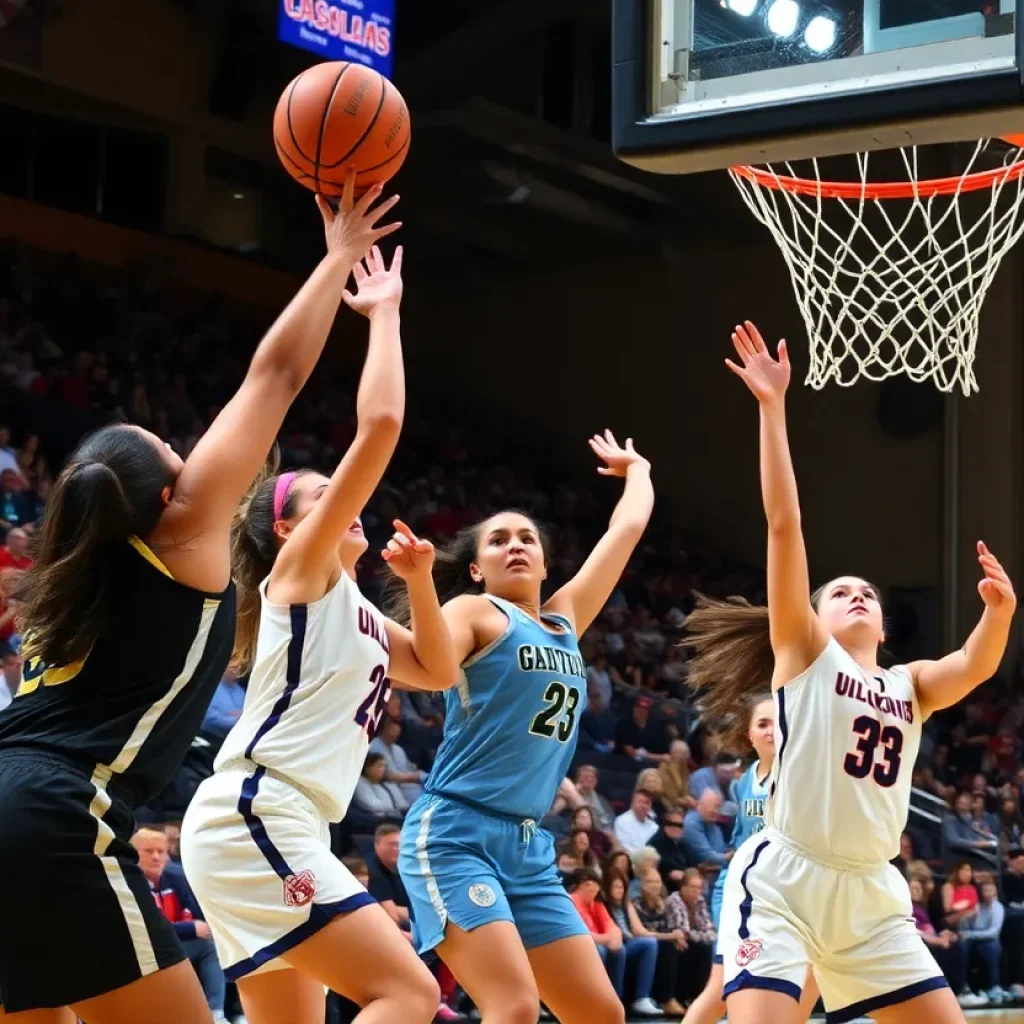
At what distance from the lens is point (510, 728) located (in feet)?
15.0

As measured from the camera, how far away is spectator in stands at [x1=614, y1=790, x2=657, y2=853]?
10.0 m

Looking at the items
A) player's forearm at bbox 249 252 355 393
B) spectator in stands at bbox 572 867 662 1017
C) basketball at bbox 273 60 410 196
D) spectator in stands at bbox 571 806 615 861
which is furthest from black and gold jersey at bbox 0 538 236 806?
spectator in stands at bbox 571 806 615 861

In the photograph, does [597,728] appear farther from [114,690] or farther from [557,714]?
[114,690]

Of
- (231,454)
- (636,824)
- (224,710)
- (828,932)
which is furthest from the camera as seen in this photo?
(636,824)

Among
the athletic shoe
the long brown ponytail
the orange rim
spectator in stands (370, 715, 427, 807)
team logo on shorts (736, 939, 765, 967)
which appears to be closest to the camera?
team logo on shorts (736, 939, 765, 967)

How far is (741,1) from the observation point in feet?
16.4

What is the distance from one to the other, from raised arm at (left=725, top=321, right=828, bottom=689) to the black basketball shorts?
83.2 inches

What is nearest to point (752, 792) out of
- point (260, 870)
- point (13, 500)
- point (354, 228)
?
point (260, 870)

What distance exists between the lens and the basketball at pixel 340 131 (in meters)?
4.04

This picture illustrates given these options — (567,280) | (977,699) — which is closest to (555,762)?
(977,699)

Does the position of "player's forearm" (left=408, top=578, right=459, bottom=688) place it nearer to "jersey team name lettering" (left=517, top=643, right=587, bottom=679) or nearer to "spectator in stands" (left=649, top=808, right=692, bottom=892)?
"jersey team name lettering" (left=517, top=643, right=587, bottom=679)

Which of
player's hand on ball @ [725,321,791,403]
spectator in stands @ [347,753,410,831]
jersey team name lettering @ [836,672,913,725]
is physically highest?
player's hand on ball @ [725,321,791,403]

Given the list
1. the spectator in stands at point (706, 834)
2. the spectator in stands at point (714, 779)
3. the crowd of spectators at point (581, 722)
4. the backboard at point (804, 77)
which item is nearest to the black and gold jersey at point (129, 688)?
the backboard at point (804, 77)

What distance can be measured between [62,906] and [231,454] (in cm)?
79
